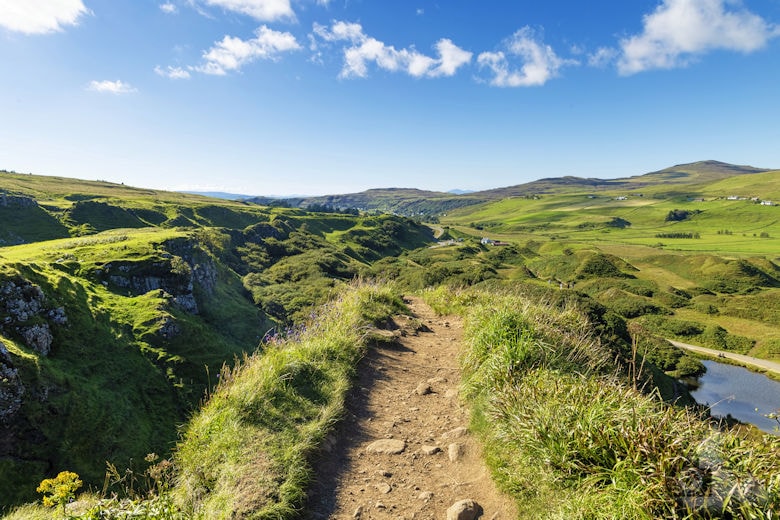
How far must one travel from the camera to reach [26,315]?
801 inches

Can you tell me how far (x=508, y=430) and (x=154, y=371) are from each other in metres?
27.6

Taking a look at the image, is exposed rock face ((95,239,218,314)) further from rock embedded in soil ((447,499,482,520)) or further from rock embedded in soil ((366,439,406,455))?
rock embedded in soil ((447,499,482,520))

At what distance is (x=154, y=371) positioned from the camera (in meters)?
25.6

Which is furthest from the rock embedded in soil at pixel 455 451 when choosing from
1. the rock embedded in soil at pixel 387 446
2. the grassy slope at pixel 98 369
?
the grassy slope at pixel 98 369

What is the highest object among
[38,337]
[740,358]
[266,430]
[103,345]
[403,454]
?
[266,430]

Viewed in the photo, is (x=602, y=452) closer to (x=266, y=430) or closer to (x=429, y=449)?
(x=429, y=449)

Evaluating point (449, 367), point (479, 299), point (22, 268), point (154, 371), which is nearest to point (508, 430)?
point (449, 367)

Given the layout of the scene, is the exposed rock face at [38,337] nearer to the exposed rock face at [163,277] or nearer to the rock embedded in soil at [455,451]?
the exposed rock face at [163,277]

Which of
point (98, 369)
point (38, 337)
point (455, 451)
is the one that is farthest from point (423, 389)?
point (98, 369)

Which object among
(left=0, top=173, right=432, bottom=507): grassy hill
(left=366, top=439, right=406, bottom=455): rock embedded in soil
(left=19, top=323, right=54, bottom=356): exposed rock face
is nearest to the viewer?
(left=366, top=439, right=406, bottom=455): rock embedded in soil

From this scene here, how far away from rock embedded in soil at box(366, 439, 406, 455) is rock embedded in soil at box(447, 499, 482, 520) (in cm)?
146

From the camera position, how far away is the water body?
4469cm

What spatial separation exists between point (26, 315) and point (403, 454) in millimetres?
24863

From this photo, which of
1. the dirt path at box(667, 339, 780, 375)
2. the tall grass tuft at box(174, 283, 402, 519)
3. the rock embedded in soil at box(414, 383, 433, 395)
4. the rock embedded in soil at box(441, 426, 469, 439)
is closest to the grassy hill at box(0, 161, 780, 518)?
the tall grass tuft at box(174, 283, 402, 519)
